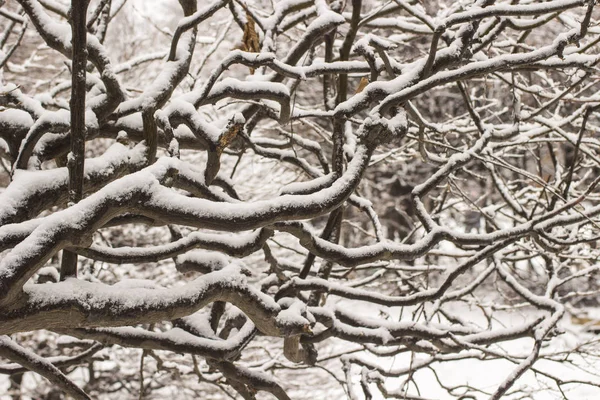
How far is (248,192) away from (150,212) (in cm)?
661

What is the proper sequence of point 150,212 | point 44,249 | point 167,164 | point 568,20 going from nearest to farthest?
point 44,249
point 150,212
point 167,164
point 568,20

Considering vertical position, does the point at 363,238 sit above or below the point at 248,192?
above

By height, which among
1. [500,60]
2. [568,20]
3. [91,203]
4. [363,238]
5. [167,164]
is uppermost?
[363,238]

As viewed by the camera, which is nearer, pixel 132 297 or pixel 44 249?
pixel 44 249

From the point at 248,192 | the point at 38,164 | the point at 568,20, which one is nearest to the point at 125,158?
the point at 38,164

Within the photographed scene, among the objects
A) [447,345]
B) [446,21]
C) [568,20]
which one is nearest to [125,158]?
[446,21]

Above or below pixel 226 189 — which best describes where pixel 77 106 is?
below

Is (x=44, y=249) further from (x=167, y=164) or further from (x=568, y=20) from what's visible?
(x=568, y=20)

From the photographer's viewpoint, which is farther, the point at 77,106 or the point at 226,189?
the point at 226,189

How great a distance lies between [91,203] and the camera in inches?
70.4

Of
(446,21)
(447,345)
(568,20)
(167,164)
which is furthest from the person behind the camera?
(447,345)

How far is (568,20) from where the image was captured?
3.09 meters

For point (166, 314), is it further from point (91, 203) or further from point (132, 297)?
point (91, 203)

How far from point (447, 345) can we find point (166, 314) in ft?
6.29
